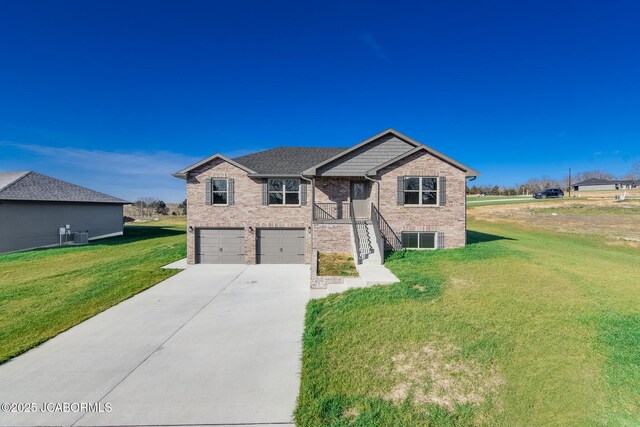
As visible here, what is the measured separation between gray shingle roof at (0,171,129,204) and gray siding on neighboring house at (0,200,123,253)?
0.46 m

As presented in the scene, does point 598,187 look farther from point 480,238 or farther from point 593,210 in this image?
point 480,238

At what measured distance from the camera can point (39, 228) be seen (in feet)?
64.0

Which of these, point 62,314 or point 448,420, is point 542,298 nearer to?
point 448,420

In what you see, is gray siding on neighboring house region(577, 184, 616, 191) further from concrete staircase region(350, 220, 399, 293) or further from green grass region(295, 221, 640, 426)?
concrete staircase region(350, 220, 399, 293)

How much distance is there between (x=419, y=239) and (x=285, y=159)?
909 centimetres

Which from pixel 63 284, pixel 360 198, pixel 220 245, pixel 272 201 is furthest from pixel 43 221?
pixel 360 198

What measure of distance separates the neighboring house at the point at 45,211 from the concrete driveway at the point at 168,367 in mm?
16828

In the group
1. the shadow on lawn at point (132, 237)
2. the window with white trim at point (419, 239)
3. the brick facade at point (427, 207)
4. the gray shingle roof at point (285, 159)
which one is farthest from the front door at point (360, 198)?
the shadow on lawn at point (132, 237)

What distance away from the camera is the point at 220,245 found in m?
15.2

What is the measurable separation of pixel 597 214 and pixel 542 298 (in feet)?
103

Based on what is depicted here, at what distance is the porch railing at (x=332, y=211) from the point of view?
14.9 meters

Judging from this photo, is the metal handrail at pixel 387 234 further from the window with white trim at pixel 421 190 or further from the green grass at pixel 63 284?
the green grass at pixel 63 284

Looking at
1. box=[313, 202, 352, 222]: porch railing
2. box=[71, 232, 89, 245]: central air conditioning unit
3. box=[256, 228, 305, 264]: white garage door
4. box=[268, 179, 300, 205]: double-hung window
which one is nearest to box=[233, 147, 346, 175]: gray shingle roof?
box=[268, 179, 300, 205]: double-hung window

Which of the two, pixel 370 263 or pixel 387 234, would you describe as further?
pixel 387 234
